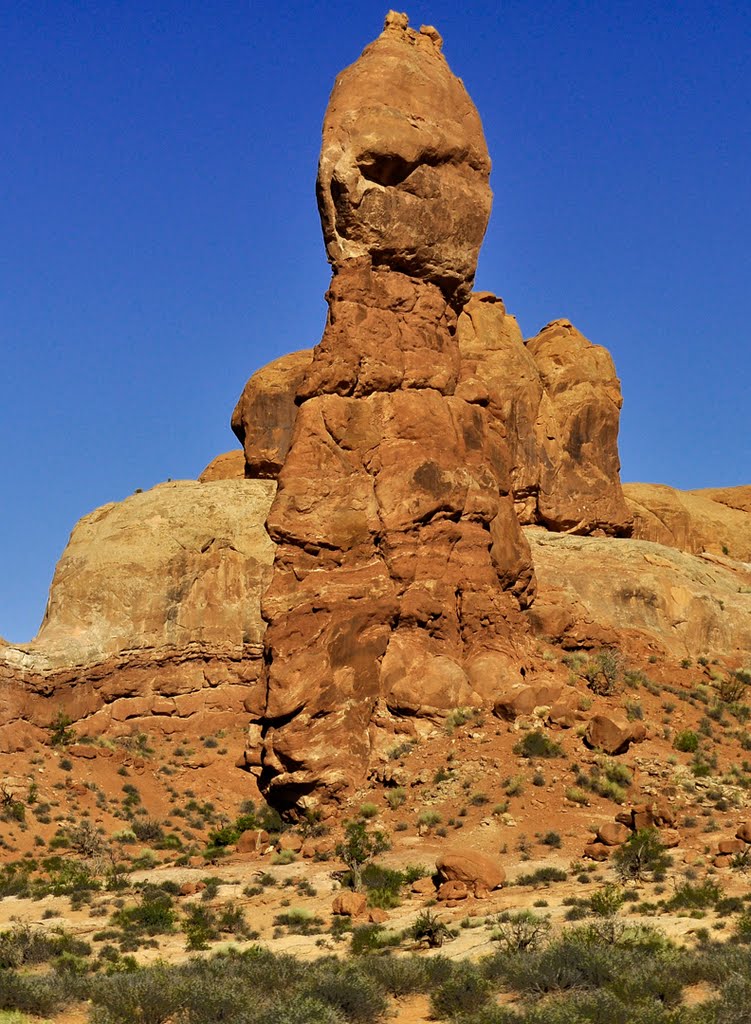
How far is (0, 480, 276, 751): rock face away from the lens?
1683 inches

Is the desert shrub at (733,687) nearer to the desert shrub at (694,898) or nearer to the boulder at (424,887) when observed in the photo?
the boulder at (424,887)

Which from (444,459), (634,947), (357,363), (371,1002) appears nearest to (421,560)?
(444,459)

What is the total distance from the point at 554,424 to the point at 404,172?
52.3ft

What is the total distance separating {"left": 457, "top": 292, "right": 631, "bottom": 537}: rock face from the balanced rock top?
9530 mm

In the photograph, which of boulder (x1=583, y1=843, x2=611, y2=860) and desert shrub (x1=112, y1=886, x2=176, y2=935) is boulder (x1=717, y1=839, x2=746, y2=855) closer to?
boulder (x1=583, y1=843, x2=611, y2=860)

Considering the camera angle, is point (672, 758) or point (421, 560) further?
point (421, 560)

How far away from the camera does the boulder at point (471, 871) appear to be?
87.1ft

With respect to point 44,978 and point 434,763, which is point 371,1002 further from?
point 434,763

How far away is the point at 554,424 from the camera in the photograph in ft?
171

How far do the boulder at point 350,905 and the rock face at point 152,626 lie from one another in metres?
17.2

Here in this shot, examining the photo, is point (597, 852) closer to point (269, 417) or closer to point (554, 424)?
point (554, 424)

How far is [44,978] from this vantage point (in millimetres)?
20141

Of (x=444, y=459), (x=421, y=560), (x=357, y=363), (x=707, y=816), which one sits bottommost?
(x=707, y=816)

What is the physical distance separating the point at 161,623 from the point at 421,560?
477 inches
